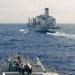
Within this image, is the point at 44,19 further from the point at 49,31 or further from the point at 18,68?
the point at 18,68

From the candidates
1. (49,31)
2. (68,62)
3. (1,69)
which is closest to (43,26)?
(49,31)

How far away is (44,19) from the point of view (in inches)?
7456

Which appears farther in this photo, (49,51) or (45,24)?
(45,24)

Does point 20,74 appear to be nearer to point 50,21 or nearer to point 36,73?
point 36,73

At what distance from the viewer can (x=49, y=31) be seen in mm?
181625

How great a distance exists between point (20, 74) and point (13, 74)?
101 centimetres

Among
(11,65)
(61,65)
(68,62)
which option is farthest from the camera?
(68,62)

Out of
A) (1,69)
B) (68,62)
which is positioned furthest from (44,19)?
(1,69)

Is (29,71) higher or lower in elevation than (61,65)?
higher

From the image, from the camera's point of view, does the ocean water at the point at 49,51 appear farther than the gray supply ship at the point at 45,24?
No

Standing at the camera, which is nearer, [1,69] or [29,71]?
[29,71]

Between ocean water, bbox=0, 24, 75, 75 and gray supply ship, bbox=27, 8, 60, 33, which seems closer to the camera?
ocean water, bbox=0, 24, 75, 75

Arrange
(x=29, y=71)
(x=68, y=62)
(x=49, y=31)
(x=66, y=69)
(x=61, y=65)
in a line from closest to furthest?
(x=29, y=71), (x=66, y=69), (x=61, y=65), (x=68, y=62), (x=49, y=31)

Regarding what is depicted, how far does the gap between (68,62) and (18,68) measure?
111 ft
